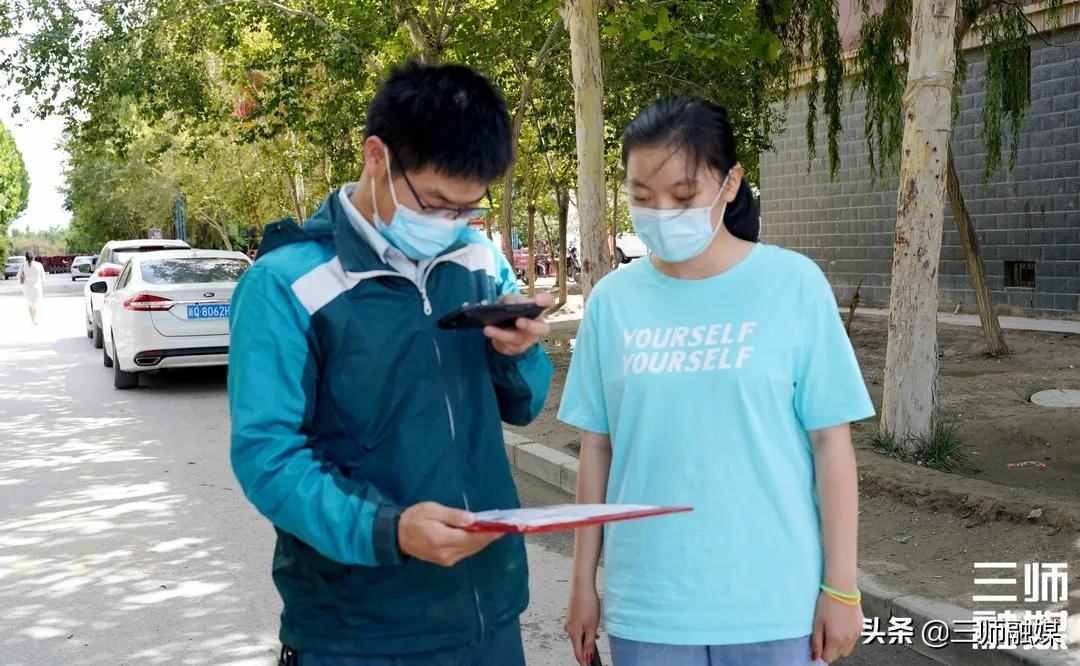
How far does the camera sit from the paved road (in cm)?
486

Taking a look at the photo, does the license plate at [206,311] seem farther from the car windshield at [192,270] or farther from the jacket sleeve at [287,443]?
the jacket sleeve at [287,443]

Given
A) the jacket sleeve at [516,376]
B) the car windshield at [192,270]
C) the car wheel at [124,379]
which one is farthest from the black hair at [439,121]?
the car wheel at [124,379]

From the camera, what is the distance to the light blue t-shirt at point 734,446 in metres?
2.29

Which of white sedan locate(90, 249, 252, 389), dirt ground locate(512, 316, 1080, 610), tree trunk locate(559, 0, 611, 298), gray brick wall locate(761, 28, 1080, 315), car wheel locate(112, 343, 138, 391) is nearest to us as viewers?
dirt ground locate(512, 316, 1080, 610)

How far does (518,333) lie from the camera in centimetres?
213

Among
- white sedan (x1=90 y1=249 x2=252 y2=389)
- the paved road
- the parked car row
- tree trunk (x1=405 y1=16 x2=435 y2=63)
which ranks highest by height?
tree trunk (x1=405 y1=16 x2=435 y2=63)

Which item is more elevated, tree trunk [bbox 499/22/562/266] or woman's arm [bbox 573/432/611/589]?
tree trunk [bbox 499/22/562/266]

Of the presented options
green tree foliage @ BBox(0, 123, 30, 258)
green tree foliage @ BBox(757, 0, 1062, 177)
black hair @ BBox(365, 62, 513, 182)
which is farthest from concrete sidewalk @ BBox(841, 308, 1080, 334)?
green tree foliage @ BBox(0, 123, 30, 258)

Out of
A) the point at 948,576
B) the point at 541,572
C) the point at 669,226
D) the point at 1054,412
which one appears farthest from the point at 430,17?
the point at 669,226

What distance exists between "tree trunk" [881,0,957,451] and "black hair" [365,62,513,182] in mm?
5467

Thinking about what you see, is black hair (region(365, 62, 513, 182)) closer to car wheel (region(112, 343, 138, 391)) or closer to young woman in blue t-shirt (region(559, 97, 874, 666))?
young woman in blue t-shirt (region(559, 97, 874, 666))

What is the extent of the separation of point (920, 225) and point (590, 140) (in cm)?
350

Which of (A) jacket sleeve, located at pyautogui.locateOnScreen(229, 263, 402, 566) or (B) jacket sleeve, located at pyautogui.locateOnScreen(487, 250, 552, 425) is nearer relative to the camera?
(A) jacket sleeve, located at pyautogui.locateOnScreen(229, 263, 402, 566)

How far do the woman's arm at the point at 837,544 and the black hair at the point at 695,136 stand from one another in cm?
51
